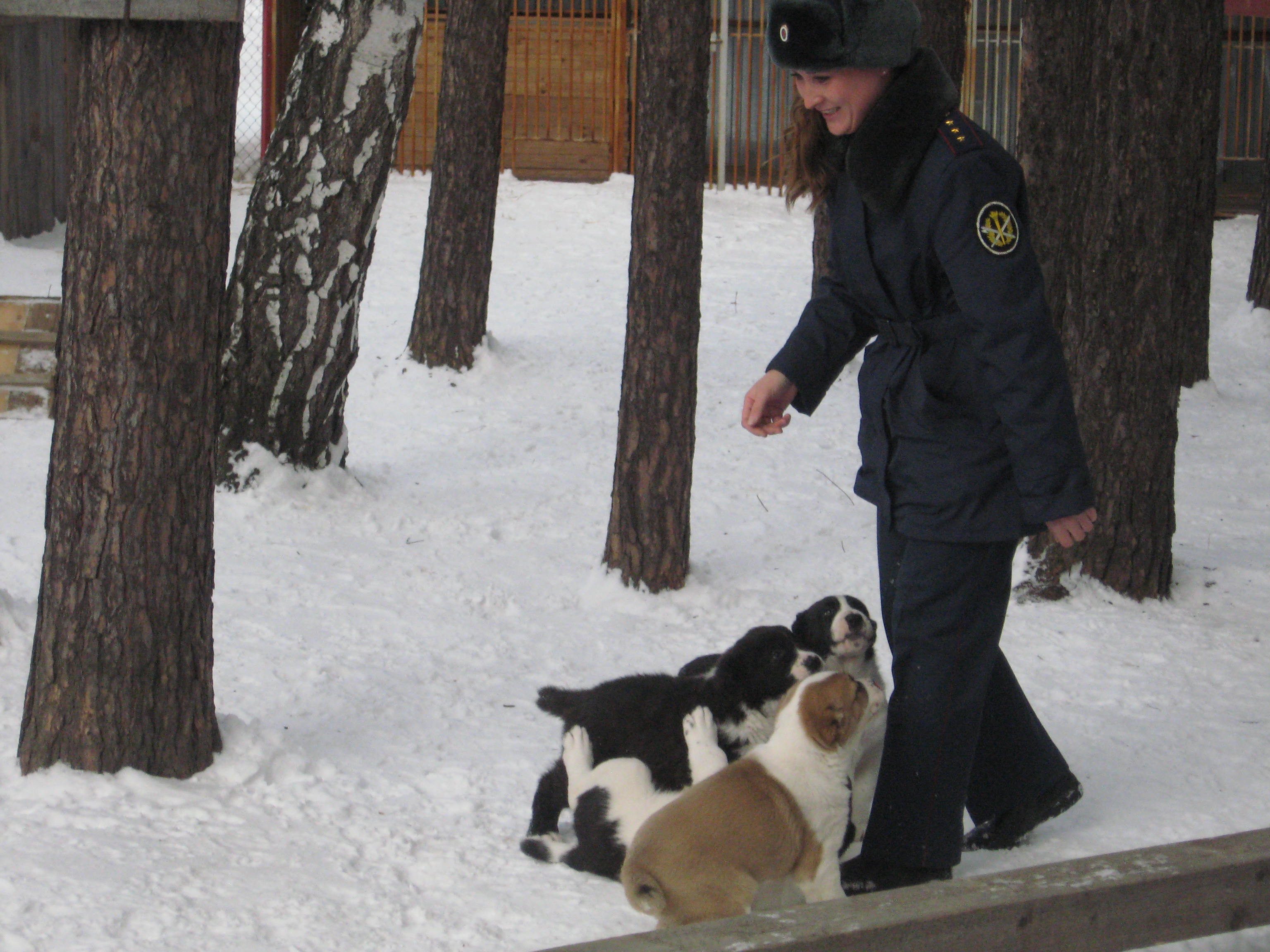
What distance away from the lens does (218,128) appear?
13.6ft

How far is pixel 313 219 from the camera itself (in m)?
7.22

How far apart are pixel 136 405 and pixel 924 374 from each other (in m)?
2.23

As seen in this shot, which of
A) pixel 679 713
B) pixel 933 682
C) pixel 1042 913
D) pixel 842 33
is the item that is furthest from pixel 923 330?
pixel 1042 913

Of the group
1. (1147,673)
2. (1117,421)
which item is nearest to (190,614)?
(1147,673)

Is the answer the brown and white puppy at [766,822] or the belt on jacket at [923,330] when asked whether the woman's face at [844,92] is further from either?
the brown and white puppy at [766,822]

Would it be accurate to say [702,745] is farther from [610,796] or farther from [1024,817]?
[1024,817]

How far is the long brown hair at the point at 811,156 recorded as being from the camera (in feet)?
11.7

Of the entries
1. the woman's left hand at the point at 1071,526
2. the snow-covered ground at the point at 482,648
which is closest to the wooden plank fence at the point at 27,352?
the snow-covered ground at the point at 482,648

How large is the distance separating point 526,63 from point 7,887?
1543cm

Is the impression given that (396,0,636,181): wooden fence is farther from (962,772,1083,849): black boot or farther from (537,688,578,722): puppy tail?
(962,772,1083,849): black boot

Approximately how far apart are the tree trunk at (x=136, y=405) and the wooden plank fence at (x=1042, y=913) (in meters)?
2.20

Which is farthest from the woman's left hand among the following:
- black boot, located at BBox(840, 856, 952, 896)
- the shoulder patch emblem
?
black boot, located at BBox(840, 856, 952, 896)

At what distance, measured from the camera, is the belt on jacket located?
11.1 ft

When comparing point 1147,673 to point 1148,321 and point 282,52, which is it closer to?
point 1148,321
